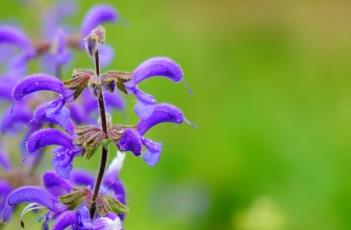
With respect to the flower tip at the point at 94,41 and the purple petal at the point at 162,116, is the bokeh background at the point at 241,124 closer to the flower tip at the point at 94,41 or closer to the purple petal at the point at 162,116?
the purple petal at the point at 162,116

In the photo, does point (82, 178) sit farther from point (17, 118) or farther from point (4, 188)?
point (17, 118)

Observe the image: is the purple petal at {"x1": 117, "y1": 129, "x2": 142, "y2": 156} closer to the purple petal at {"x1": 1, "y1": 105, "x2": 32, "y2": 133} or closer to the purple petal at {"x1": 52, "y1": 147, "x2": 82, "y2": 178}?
the purple petal at {"x1": 52, "y1": 147, "x2": 82, "y2": 178}

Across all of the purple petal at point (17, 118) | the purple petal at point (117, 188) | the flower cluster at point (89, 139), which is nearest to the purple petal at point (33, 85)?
the flower cluster at point (89, 139)

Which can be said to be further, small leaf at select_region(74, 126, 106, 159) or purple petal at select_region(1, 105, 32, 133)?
purple petal at select_region(1, 105, 32, 133)

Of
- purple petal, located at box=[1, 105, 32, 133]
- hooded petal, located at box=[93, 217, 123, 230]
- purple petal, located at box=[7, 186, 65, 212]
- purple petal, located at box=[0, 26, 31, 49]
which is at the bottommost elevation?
hooded petal, located at box=[93, 217, 123, 230]

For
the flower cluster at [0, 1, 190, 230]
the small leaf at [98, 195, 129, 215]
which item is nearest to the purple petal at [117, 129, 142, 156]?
the flower cluster at [0, 1, 190, 230]

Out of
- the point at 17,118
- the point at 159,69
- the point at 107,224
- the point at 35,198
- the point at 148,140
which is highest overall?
the point at 17,118

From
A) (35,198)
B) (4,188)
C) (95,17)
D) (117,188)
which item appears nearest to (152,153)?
(117,188)
